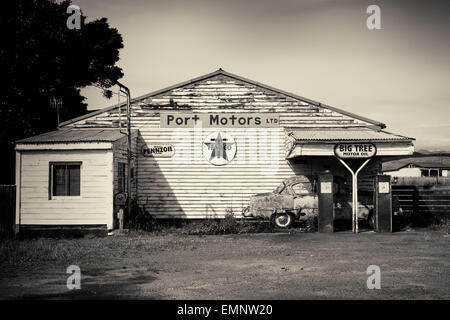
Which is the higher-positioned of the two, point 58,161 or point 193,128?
point 193,128

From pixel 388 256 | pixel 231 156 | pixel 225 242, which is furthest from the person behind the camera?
pixel 231 156

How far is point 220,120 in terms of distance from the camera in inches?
740

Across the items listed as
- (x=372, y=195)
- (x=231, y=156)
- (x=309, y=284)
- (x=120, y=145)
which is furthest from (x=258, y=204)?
(x=309, y=284)

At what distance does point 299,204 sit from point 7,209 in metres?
9.59

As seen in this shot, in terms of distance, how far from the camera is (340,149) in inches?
629

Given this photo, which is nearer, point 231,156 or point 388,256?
point 388,256

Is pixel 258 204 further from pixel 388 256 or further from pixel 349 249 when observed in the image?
pixel 388 256

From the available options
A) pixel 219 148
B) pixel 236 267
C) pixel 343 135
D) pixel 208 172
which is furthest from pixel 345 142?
pixel 236 267

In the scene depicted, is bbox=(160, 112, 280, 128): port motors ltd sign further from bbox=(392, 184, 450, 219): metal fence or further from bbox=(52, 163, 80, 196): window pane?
bbox=(392, 184, 450, 219): metal fence

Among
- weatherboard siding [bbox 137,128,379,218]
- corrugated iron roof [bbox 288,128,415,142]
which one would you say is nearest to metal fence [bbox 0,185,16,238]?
weatherboard siding [bbox 137,128,379,218]

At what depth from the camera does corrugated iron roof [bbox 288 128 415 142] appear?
628 inches

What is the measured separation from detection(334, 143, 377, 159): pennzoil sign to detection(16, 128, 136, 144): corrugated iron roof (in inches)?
287

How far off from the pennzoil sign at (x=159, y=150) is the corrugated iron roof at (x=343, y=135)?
4.53 m
